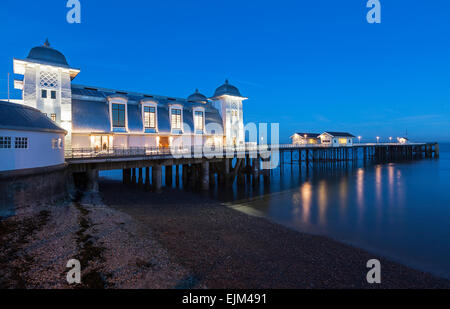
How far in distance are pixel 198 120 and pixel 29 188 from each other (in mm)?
19007

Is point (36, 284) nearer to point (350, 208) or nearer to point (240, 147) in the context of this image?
point (350, 208)

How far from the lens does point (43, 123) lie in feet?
45.0

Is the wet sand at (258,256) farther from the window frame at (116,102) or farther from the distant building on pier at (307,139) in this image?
the distant building on pier at (307,139)

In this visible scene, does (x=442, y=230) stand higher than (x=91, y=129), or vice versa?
(x=91, y=129)

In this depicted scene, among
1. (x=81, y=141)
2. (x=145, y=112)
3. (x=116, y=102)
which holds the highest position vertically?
(x=116, y=102)

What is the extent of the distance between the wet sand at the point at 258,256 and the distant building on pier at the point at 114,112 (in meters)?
10.7

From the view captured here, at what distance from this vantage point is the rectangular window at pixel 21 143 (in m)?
11.9

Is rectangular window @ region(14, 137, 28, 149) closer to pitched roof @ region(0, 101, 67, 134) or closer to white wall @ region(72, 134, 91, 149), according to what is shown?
pitched roof @ region(0, 101, 67, 134)

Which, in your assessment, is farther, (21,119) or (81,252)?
(21,119)

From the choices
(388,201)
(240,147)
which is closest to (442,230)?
(388,201)

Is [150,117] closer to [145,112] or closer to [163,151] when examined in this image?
[145,112]

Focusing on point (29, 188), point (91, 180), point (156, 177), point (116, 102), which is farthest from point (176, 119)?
point (29, 188)

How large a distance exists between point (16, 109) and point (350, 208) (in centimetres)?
2317

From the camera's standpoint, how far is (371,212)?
18031 mm
